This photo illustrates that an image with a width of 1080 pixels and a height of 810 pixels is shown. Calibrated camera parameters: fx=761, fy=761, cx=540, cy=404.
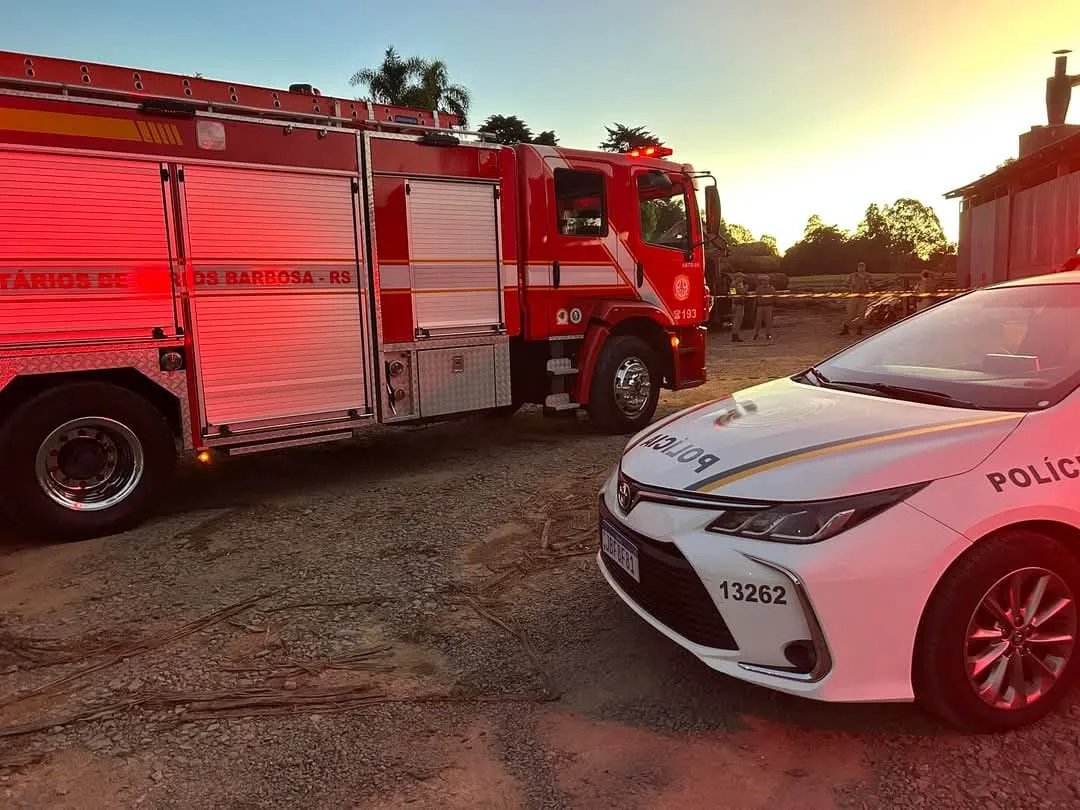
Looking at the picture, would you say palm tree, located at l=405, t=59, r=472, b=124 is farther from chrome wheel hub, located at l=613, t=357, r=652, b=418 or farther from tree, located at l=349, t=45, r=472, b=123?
chrome wheel hub, located at l=613, t=357, r=652, b=418

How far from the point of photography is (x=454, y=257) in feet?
21.5

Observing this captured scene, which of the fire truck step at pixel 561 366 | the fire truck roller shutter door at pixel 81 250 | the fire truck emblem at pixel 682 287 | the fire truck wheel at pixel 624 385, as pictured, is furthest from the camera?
the fire truck emblem at pixel 682 287

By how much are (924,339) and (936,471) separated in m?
1.59

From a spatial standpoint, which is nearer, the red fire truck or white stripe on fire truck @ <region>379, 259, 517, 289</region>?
the red fire truck

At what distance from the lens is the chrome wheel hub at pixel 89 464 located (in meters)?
4.89

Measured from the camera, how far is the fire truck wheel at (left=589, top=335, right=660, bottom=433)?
25.1ft

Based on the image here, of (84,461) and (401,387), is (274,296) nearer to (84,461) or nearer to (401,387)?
(401,387)

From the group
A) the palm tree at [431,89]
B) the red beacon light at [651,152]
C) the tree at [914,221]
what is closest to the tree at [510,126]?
the palm tree at [431,89]

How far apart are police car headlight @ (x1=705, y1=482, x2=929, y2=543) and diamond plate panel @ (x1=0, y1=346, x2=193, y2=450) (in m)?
4.18

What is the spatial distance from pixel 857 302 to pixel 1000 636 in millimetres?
20536

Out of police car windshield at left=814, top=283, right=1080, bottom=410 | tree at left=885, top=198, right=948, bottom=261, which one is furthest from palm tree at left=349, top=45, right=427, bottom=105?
tree at left=885, top=198, right=948, bottom=261

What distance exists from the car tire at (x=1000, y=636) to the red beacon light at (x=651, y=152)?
20.6ft

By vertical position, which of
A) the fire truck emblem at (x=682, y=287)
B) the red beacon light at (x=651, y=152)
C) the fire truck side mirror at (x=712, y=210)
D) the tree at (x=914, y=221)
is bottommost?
the fire truck emblem at (x=682, y=287)

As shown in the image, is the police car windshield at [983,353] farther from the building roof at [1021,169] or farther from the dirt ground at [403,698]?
the building roof at [1021,169]
